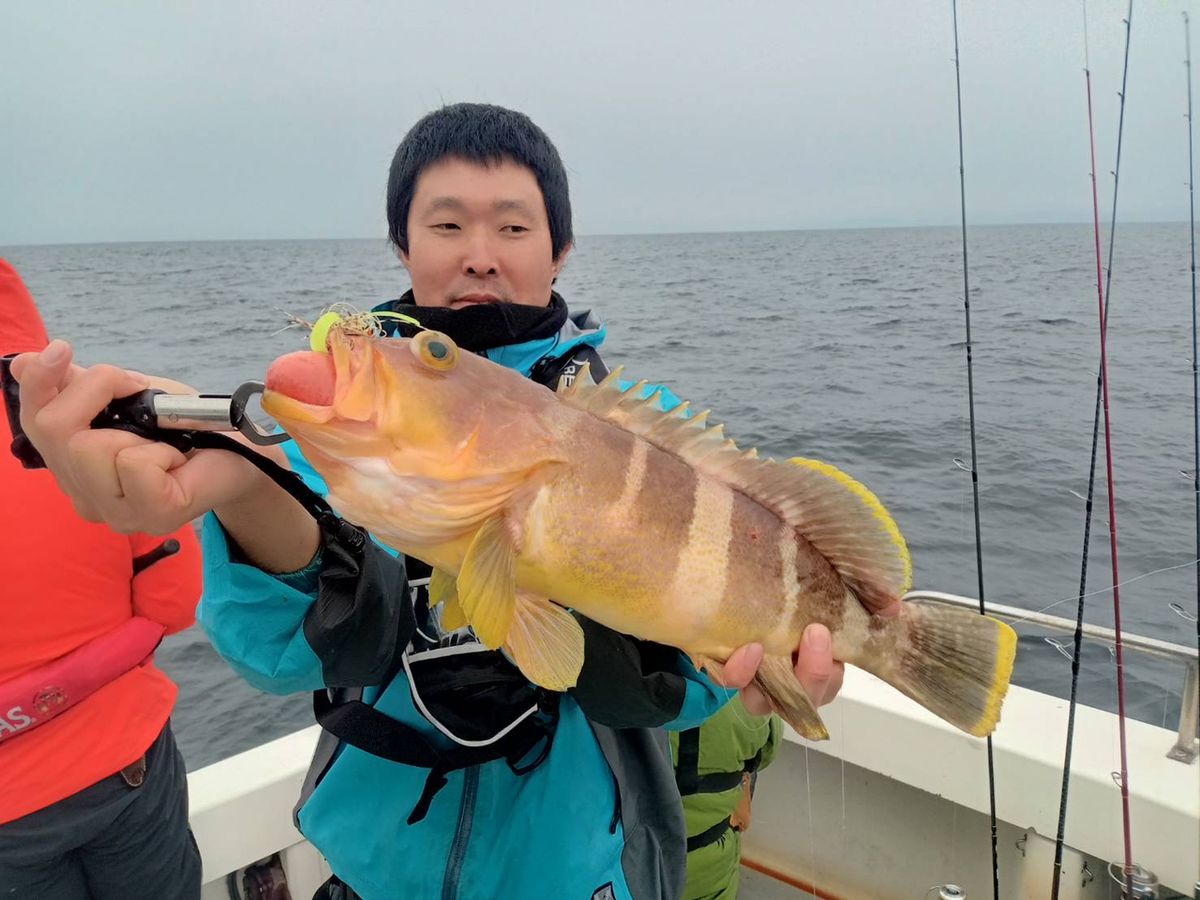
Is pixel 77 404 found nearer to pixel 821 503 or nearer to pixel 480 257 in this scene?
pixel 480 257

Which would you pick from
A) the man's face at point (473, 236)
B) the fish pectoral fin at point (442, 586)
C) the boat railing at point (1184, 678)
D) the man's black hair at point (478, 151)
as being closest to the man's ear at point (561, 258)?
the man's black hair at point (478, 151)

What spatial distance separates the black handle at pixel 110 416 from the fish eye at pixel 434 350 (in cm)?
43

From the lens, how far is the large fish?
1.38 metres

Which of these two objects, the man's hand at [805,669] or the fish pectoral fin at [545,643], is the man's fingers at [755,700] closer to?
the man's hand at [805,669]

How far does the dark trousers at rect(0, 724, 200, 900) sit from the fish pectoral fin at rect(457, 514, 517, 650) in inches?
74.1

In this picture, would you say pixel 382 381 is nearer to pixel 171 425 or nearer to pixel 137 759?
pixel 171 425

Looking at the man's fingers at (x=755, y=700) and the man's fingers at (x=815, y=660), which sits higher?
the man's fingers at (x=815, y=660)

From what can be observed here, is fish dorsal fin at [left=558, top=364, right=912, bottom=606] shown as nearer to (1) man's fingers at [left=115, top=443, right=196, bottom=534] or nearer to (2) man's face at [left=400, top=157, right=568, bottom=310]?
(2) man's face at [left=400, top=157, right=568, bottom=310]

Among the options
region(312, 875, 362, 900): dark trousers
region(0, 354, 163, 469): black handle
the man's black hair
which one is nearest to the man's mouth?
the man's black hair

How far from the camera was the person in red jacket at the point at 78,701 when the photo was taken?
2.33m

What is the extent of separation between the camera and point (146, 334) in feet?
71.4

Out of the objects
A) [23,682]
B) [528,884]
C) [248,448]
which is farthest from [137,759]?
[248,448]

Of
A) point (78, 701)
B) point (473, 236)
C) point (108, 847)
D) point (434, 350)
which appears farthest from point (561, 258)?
point (108, 847)

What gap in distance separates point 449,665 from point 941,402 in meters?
11.7
